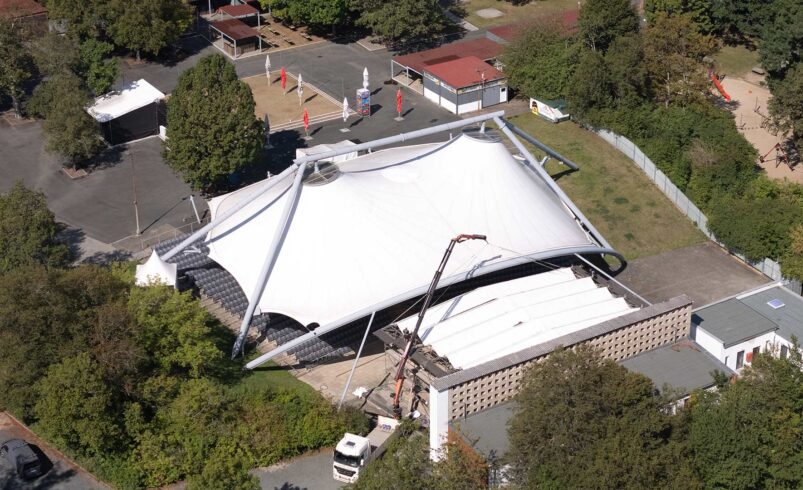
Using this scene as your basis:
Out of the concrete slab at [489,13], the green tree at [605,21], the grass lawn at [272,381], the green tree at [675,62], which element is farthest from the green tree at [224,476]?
the concrete slab at [489,13]

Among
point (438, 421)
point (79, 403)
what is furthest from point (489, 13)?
point (79, 403)

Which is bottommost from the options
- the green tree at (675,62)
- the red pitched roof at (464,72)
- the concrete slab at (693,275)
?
the concrete slab at (693,275)

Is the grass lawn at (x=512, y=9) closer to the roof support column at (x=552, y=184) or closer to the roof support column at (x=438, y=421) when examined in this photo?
the roof support column at (x=552, y=184)

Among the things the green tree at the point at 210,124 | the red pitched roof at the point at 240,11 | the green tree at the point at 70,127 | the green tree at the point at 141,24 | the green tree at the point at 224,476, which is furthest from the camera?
the red pitched roof at the point at 240,11

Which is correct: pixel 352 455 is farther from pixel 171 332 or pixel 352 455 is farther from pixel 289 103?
pixel 289 103

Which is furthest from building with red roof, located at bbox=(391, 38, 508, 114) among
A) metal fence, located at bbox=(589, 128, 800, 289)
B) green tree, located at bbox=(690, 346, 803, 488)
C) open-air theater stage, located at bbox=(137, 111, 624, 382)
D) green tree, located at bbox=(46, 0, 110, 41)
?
green tree, located at bbox=(690, 346, 803, 488)

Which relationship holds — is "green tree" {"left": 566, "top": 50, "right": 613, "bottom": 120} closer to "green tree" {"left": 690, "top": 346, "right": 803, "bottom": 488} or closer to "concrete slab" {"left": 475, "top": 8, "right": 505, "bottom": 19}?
"concrete slab" {"left": 475, "top": 8, "right": 505, "bottom": 19}
